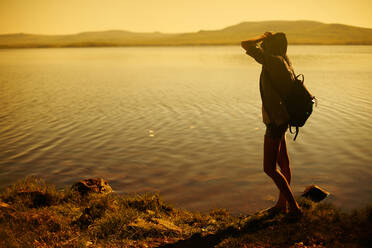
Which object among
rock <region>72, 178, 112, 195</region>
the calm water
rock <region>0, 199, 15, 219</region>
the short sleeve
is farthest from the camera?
the calm water

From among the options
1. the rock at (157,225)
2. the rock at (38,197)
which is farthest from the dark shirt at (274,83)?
the rock at (38,197)

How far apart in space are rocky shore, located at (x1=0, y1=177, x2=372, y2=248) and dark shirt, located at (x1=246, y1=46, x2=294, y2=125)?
→ 5.42ft

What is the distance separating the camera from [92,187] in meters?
6.30

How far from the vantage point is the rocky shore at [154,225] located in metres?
4.33

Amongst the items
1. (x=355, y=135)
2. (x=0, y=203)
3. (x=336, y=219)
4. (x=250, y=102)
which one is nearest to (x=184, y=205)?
(x=336, y=219)

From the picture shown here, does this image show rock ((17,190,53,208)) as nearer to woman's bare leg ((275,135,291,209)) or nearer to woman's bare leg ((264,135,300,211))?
woman's bare leg ((264,135,300,211))

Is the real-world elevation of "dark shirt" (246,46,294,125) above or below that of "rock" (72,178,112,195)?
above

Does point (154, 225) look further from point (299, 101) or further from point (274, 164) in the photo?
point (299, 101)

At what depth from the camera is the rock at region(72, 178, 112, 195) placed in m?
6.25

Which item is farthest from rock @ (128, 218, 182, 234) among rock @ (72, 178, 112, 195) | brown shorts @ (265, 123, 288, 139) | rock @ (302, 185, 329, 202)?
rock @ (302, 185, 329, 202)

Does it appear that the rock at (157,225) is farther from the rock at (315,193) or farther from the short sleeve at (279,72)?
the rock at (315,193)

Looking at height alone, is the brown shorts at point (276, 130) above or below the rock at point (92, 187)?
above

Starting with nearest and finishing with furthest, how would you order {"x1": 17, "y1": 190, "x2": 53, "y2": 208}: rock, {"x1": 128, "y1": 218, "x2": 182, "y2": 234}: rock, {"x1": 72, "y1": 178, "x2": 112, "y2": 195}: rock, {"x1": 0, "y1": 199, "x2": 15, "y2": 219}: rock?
{"x1": 128, "y1": 218, "x2": 182, "y2": 234}: rock
{"x1": 0, "y1": 199, "x2": 15, "y2": 219}: rock
{"x1": 17, "y1": 190, "x2": 53, "y2": 208}: rock
{"x1": 72, "y1": 178, "x2": 112, "y2": 195}: rock

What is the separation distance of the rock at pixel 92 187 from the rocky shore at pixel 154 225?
314mm
